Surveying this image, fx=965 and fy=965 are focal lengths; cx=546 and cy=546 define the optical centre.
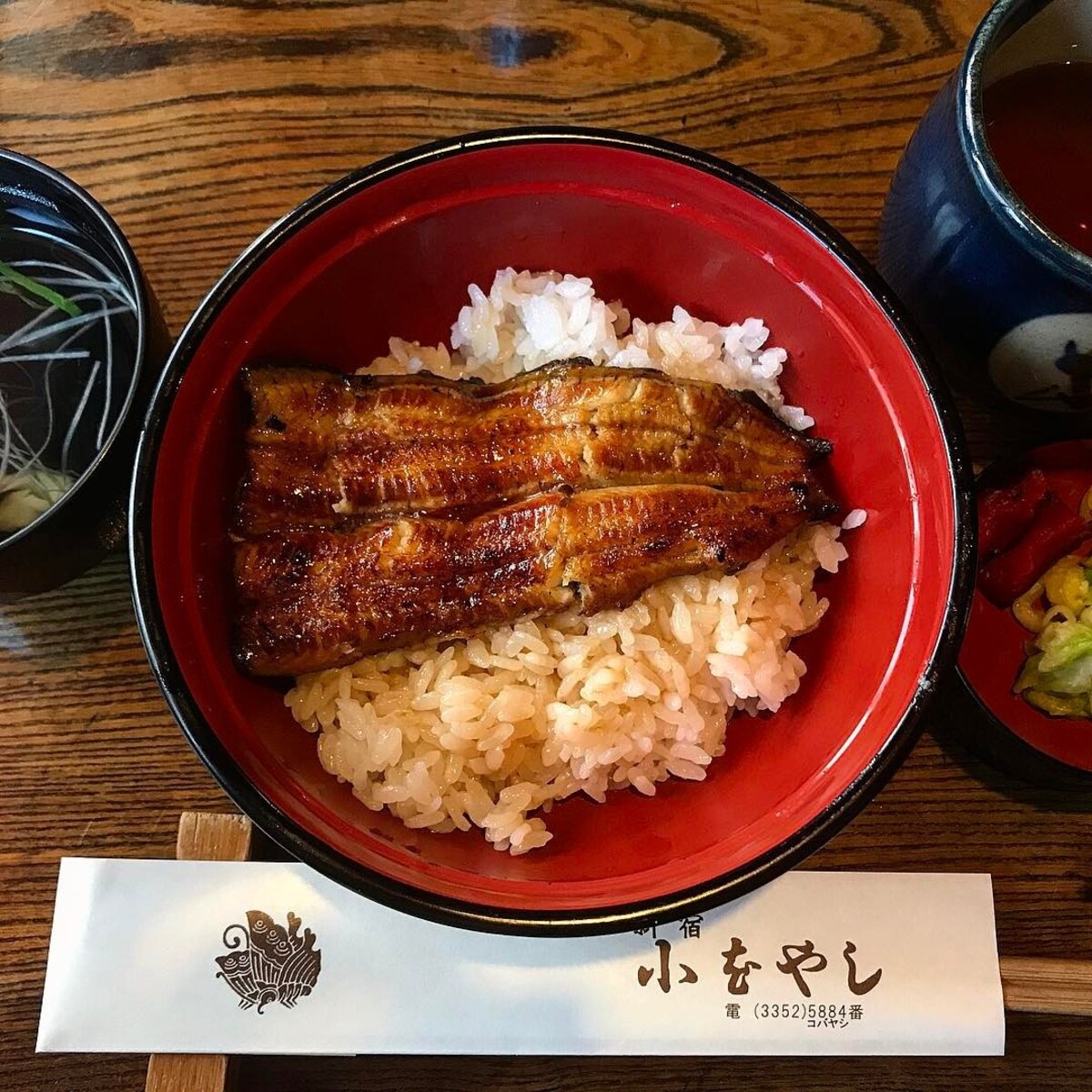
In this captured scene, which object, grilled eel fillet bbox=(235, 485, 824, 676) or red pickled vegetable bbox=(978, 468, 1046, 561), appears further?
red pickled vegetable bbox=(978, 468, 1046, 561)

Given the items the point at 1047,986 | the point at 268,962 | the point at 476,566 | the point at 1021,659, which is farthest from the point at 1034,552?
the point at 268,962

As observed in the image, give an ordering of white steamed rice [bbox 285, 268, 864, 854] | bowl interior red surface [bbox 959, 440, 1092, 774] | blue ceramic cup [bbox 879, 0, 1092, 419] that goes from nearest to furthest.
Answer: blue ceramic cup [bbox 879, 0, 1092, 419]
white steamed rice [bbox 285, 268, 864, 854]
bowl interior red surface [bbox 959, 440, 1092, 774]

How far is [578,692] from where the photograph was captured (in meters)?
1.84

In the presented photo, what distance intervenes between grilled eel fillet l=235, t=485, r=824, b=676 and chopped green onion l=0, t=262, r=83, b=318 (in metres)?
0.70

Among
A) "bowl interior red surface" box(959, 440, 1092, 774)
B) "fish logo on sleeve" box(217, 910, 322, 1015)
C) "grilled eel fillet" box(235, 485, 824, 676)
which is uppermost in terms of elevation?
"grilled eel fillet" box(235, 485, 824, 676)

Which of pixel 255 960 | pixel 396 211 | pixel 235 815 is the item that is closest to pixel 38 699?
pixel 235 815

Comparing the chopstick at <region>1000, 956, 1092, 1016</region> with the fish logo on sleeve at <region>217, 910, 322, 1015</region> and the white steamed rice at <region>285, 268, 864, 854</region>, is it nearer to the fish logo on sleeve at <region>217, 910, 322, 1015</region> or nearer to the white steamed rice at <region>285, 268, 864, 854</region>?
the white steamed rice at <region>285, 268, 864, 854</region>

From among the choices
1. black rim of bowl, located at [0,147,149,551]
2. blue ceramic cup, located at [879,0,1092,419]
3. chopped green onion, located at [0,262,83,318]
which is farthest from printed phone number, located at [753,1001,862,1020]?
chopped green onion, located at [0,262,83,318]

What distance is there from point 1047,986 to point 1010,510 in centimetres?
91

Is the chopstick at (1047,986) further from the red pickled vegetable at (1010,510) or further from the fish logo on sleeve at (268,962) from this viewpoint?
the fish logo on sleeve at (268,962)

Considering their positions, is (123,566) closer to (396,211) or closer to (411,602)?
(411,602)

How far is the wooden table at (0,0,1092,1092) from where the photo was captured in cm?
201

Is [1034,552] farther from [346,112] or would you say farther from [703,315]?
[346,112]

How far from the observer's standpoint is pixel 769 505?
1808mm
